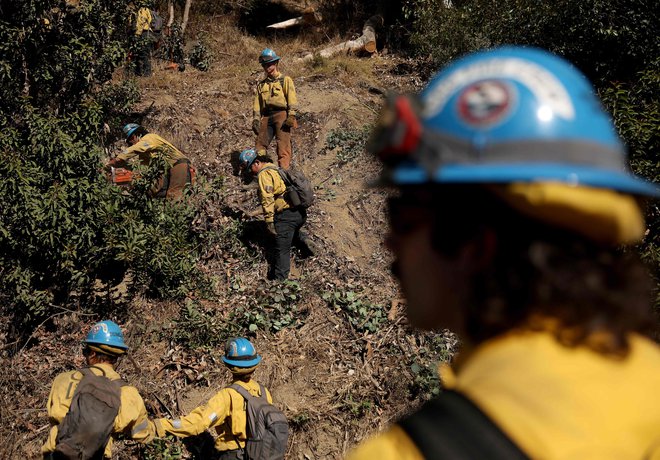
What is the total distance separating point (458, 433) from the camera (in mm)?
1139

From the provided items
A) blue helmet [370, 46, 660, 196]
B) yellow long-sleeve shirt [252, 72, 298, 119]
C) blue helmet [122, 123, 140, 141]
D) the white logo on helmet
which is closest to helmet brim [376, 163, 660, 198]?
blue helmet [370, 46, 660, 196]

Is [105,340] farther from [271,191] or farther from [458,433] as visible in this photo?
[458,433]

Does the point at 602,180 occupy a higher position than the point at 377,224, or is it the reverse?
the point at 602,180

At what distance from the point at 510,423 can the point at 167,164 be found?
980 cm

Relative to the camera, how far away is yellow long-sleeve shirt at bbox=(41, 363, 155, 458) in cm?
559

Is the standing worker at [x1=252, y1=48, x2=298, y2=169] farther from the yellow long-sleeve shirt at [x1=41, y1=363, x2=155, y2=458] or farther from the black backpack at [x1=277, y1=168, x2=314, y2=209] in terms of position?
the yellow long-sleeve shirt at [x1=41, y1=363, x2=155, y2=458]

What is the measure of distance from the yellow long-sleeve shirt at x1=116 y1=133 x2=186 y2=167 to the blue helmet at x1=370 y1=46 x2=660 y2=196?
10.1m

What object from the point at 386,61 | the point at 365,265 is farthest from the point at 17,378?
the point at 386,61

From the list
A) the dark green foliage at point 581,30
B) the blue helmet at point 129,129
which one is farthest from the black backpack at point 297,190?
the dark green foliage at point 581,30

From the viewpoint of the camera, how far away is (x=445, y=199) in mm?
1352

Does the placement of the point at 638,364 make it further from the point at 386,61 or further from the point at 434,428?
the point at 386,61

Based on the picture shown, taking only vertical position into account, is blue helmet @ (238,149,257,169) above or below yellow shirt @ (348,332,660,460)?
below

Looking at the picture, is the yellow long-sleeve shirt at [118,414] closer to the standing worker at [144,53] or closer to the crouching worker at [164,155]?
the crouching worker at [164,155]

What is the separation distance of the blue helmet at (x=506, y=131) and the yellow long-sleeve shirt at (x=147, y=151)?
10.1m
